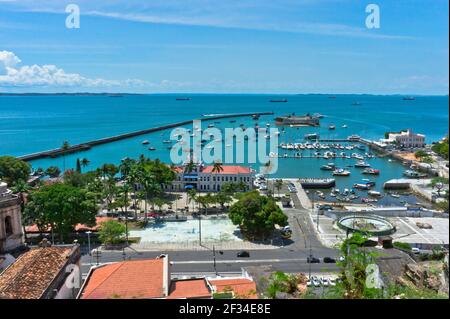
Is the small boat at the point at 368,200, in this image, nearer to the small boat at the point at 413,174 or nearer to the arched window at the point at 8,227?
the small boat at the point at 413,174

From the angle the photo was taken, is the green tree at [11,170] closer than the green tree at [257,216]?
No

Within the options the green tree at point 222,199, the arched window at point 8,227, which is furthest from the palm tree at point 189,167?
the arched window at point 8,227

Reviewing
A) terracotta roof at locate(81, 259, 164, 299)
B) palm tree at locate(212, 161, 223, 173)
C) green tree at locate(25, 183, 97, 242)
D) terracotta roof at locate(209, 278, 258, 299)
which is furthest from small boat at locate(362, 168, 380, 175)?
terracotta roof at locate(81, 259, 164, 299)

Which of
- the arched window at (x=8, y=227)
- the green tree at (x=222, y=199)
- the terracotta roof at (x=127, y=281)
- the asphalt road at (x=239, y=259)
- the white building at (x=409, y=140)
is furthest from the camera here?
the white building at (x=409, y=140)

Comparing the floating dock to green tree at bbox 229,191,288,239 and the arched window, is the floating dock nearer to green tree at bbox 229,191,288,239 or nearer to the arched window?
green tree at bbox 229,191,288,239
